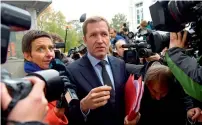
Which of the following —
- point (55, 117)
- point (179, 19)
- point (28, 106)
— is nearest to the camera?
point (28, 106)

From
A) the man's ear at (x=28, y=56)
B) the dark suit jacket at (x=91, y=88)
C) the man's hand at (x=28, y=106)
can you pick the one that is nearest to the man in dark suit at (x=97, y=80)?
the dark suit jacket at (x=91, y=88)

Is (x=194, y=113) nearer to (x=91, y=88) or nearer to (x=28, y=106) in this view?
(x=91, y=88)

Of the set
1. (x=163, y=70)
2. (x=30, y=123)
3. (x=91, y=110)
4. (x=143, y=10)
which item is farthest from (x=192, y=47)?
(x=143, y=10)

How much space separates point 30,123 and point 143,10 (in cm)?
2512

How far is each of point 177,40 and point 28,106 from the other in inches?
47.1

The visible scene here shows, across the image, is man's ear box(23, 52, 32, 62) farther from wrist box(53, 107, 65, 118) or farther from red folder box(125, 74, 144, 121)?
red folder box(125, 74, 144, 121)

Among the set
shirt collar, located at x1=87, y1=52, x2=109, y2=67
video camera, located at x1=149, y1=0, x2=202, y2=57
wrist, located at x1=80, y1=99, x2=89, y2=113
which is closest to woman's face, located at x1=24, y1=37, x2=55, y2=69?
shirt collar, located at x1=87, y1=52, x2=109, y2=67

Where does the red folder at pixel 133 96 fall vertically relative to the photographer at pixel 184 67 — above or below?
below

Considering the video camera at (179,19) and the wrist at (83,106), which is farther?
the wrist at (83,106)

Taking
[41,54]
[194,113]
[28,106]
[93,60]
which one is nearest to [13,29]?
[28,106]

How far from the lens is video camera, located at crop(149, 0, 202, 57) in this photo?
140cm

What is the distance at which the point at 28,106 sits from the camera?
85 centimetres

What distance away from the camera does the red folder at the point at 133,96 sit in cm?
175

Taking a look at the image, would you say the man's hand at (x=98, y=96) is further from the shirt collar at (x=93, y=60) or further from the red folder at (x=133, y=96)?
the shirt collar at (x=93, y=60)
